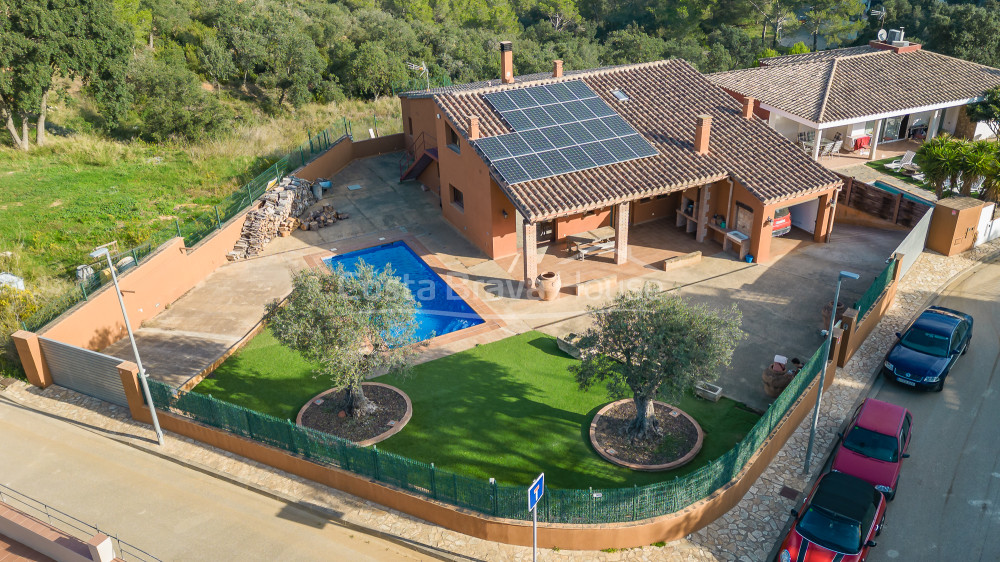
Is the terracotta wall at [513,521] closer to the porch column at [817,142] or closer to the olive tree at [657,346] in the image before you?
the olive tree at [657,346]

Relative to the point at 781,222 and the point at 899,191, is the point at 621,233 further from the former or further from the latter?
the point at 899,191

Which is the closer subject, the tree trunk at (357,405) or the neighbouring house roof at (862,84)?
the tree trunk at (357,405)

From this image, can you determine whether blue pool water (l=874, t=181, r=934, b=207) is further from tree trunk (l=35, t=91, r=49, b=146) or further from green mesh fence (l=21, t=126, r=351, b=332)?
tree trunk (l=35, t=91, r=49, b=146)

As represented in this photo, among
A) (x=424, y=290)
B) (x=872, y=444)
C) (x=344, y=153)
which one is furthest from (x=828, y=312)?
(x=344, y=153)

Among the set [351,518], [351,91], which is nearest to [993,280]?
[351,518]

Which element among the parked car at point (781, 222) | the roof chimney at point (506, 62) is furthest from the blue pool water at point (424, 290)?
the parked car at point (781, 222)

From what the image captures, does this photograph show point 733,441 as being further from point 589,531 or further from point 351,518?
point 351,518

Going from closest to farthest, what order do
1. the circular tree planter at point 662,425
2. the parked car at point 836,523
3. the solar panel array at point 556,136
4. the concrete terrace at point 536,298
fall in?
1. the parked car at point 836,523
2. the circular tree planter at point 662,425
3. the concrete terrace at point 536,298
4. the solar panel array at point 556,136
